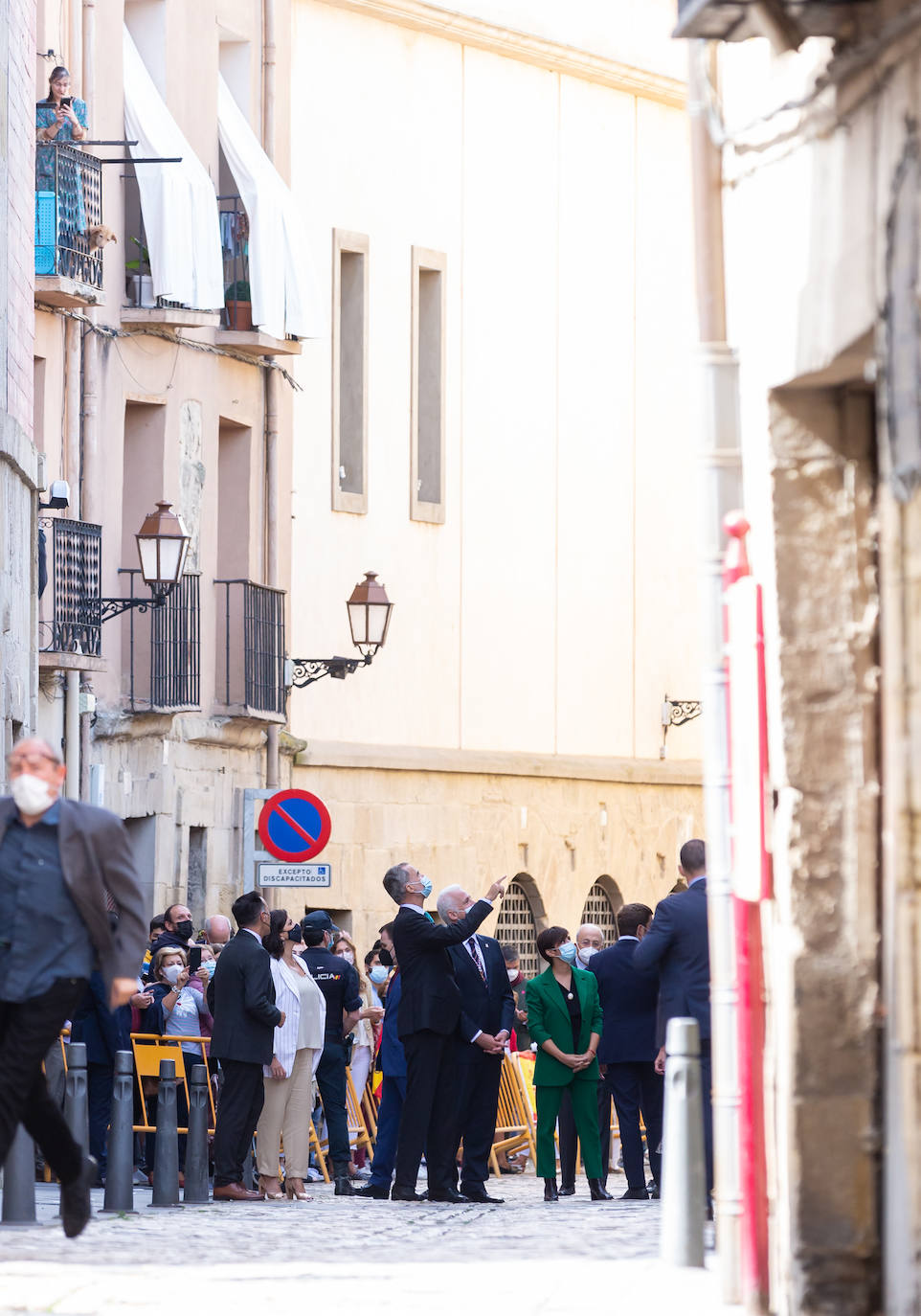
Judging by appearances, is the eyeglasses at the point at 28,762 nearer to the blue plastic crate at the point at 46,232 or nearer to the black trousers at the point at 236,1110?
A: the black trousers at the point at 236,1110

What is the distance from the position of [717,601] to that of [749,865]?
1.01m

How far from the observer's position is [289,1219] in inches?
607

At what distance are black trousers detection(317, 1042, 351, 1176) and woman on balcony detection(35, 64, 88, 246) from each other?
9.42m

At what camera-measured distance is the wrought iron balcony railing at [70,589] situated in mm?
25219

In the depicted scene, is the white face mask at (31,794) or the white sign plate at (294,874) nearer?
the white face mask at (31,794)

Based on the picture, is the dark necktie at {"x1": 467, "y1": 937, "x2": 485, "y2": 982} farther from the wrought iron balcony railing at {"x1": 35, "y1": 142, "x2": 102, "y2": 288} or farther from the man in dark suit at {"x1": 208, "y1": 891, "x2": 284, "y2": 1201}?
the wrought iron balcony railing at {"x1": 35, "y1": 142, "x2": 102, "y2": 288}

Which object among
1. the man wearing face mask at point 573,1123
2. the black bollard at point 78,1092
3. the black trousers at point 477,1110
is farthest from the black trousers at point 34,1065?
the man wearing face mask at point 573,1123

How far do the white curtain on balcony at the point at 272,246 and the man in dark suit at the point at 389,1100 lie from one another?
12159 millimetres

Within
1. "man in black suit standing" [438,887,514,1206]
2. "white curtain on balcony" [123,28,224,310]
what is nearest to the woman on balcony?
"white curtain on balcony" [123,28,224,310]

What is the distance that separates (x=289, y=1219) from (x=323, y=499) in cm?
1773

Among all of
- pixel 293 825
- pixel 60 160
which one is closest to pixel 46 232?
pixel 60 160

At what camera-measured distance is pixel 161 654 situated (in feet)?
92.2

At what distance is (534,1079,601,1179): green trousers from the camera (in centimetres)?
1789

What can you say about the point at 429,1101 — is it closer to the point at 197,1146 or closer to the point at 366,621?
the point at 197,1146
